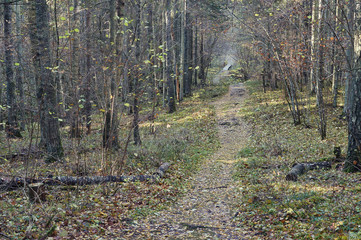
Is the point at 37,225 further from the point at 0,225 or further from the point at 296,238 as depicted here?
the point at 296,238

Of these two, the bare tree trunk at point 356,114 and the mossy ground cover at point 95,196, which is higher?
the bare tree trunk at point 356,114

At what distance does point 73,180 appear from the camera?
7113mm

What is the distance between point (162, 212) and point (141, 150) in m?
3.58

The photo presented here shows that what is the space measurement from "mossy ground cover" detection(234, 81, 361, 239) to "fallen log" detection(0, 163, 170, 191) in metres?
2.38

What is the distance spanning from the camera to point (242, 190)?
7.90 meters

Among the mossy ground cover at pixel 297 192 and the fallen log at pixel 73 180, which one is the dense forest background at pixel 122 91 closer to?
the fallen log at pixel 73 180

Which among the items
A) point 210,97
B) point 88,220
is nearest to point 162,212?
point 88,220

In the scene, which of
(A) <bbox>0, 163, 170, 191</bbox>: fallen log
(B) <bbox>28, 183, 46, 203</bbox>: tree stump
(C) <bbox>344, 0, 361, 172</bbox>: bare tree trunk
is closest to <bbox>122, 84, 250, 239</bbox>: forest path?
(A) <bbox>0, 163, 170, 191</bbox>: fallen log

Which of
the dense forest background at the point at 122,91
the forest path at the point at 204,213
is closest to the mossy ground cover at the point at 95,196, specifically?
the dense forest background at the point at 122,91

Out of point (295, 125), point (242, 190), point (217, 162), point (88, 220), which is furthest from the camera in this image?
point (295, 125)

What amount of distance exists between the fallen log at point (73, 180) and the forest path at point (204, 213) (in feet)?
3.48

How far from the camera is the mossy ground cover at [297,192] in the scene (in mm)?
5172

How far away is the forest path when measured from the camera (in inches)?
224

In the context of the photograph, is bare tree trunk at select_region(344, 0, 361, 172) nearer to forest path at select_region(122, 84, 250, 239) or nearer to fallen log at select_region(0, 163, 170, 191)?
forest path at select_region(122, 84, 250, 239)
